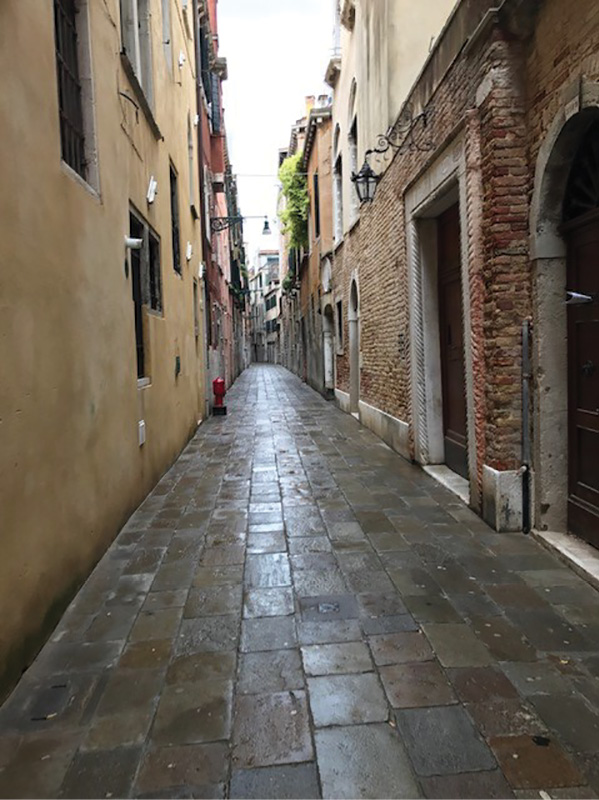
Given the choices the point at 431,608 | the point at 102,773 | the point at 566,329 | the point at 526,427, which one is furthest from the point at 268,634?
the point at 566,329

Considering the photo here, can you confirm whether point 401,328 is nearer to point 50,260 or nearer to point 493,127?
point 493,127

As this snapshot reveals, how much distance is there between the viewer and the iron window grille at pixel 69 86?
3939 millimetres

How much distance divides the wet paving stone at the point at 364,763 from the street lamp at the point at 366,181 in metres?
8.00

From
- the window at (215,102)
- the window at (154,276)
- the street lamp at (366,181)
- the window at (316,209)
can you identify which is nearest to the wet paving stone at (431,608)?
the window at (154,276)

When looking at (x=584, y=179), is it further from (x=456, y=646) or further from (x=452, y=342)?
(x=456, y=646)

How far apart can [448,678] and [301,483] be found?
3.87 meters

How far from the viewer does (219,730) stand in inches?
89.7

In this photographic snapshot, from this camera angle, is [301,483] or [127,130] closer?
[127,130]

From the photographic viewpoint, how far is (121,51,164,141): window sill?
5430 millimetres

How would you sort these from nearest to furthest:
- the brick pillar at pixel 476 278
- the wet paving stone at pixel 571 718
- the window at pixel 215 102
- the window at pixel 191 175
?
1. the wet paving stone at pixel 571 718
2. the brick pillar at pixel 476 278
3. the window at pixel 191 175
4. the window at pixel 215 102

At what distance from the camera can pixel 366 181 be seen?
8891mm

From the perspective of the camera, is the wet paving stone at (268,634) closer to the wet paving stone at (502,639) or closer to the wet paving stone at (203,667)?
the wet paving stone at (203,667)

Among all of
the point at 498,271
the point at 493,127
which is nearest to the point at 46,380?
the point at 498,271

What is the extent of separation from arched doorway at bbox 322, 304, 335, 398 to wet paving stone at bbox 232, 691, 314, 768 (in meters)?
13.5
